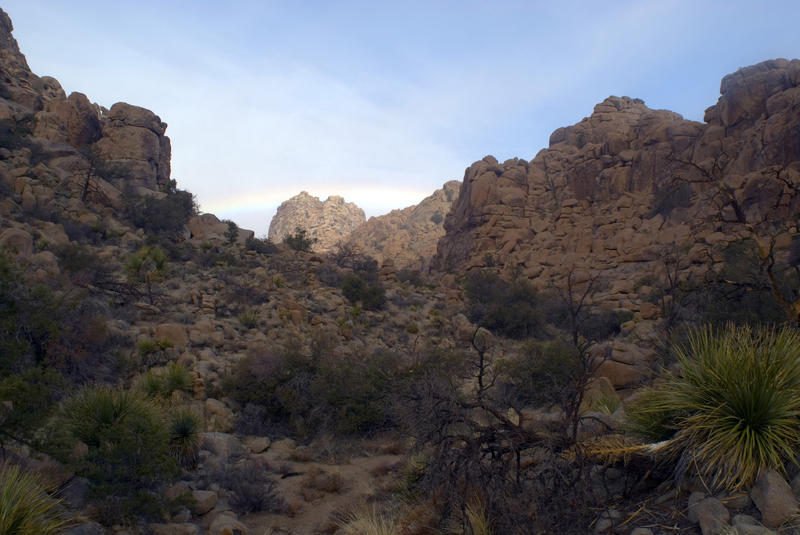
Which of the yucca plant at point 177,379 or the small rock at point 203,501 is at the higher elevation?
the yucca plant at point 177,379

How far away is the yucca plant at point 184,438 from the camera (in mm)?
7832

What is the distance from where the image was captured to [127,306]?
50.6 feet

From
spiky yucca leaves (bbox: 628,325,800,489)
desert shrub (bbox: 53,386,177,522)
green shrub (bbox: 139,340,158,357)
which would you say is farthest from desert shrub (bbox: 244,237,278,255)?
spiky yucca leaves (bbox: 628,325,800,489)

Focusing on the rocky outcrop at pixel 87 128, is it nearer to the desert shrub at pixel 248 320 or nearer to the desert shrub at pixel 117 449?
the desert shrub at pixel 248 320

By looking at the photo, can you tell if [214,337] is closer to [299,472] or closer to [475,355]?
[299,472]

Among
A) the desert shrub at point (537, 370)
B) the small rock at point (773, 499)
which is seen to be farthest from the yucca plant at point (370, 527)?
the desert shrub at point (537, 370)

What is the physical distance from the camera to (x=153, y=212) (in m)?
26.8

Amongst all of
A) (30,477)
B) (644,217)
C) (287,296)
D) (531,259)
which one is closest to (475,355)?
(287,296)

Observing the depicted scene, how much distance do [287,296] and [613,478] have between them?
16.2 m

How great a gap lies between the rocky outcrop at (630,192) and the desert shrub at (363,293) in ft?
35.6

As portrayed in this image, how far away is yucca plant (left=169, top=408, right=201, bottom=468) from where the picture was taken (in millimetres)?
7832

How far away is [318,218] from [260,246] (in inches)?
2498

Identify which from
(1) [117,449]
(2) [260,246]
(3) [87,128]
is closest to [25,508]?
(1) [117,449]

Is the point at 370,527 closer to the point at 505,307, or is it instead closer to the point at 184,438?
the point at 184,438
